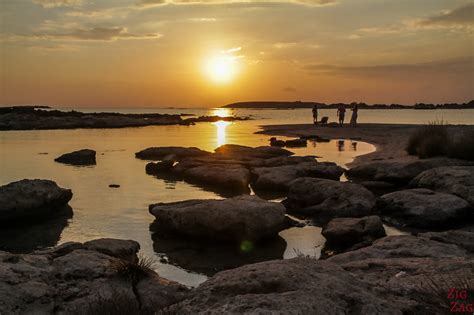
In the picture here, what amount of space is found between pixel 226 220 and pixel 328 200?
15.0ft

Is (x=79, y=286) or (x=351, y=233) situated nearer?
(x=79, y=286)

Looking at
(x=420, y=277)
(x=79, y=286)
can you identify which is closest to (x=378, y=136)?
(x=420, y=277)

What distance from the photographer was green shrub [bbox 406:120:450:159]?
22266mm

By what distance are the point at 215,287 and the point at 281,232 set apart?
8.35 metres

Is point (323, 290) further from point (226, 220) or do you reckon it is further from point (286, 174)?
point (286, 174)

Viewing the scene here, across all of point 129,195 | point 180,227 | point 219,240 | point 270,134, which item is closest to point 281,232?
point 219,240

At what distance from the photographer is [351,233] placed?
11219 mm

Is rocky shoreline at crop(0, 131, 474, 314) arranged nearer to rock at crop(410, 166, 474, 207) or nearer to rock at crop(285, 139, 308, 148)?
rock at crop(410, 166, 474, 207)

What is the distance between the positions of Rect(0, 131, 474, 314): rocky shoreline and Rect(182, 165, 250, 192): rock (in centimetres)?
7

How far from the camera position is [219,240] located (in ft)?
38.2

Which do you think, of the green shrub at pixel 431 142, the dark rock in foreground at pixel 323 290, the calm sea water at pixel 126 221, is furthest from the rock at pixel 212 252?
the green shrub at pixel 431 142

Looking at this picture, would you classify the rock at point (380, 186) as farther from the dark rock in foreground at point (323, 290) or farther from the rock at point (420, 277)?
the dark rock in foreground at point (323, 290)

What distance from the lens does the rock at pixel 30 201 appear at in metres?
13.4

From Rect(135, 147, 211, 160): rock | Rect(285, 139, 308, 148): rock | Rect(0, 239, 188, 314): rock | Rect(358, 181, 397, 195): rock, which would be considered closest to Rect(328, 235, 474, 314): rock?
Rect(0, 239, 188, 314): rock
